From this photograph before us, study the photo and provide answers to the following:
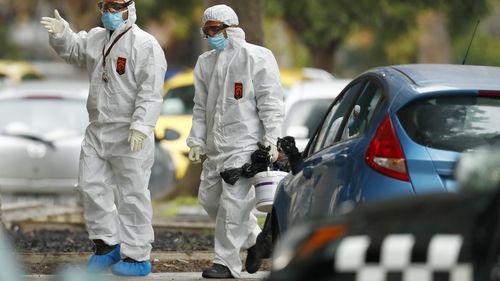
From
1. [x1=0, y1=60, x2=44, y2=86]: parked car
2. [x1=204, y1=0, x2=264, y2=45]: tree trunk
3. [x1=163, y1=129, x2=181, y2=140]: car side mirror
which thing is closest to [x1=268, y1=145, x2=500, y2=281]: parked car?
[x1=163, y1=129, x2=181, y2=140]: car side mirror

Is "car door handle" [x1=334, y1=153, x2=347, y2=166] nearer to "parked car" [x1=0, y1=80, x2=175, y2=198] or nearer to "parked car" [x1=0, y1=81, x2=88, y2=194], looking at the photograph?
"parked car" [x1=0, y1=80, x2=175, y2=198]

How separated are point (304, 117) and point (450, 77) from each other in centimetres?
722

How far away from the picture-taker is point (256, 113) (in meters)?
10.3

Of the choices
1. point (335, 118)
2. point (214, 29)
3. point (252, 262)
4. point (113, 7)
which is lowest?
point (252, 262)

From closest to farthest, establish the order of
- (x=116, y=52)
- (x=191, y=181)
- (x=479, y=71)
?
1. (x=479, y=71)
2. (x=116, y=52)
3. (x=191, y=181)

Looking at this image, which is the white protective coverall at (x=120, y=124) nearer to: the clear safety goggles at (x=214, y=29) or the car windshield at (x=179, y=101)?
the clear safety goggles at (x=214, y=29)

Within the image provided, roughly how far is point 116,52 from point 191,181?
746 centimetres

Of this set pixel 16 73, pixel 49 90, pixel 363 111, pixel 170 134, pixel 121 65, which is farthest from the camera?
pixel 16 73

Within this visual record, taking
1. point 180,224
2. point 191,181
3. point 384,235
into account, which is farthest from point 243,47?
point 191,181

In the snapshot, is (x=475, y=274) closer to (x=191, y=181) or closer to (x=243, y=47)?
Result: (x=243, y=47)

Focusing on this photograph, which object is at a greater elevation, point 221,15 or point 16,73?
point 221,15

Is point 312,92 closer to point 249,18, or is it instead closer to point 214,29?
point 249,18

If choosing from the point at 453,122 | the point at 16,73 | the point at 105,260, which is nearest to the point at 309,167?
the point at 453,122

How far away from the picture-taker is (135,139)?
999 cm
